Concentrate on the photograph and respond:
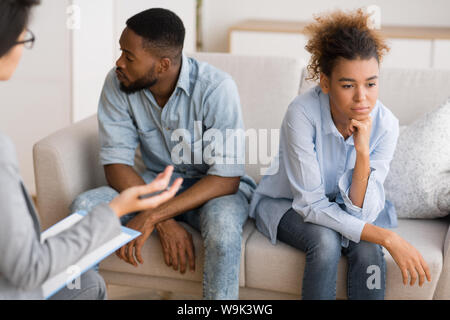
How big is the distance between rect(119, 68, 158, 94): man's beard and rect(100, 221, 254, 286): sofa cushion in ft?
1.53

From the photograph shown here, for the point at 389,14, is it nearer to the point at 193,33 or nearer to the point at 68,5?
the point at 193,33

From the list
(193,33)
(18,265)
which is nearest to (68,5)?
(193,33)

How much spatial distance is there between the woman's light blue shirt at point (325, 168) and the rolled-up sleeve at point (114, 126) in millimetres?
510

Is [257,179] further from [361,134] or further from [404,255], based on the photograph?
[404,255]

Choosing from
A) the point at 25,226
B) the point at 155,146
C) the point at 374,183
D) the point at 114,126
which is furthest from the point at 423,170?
the point at 25,226

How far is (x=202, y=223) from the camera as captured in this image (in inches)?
68.2

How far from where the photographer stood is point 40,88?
3.00m

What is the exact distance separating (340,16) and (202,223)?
737 millimetres

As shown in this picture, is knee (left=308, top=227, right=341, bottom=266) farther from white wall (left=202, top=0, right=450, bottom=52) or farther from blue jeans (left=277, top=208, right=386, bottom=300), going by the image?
white wall (left=202, top=0, right=450, bottom=52)

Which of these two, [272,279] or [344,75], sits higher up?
[344,75]

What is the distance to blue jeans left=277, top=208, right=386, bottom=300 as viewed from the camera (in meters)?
1.60

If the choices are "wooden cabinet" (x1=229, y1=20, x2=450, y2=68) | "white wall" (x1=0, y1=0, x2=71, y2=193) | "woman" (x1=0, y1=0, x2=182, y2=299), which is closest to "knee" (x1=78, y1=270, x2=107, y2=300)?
"woman" (x1=0, y1=0, x2=182, y2=299)
